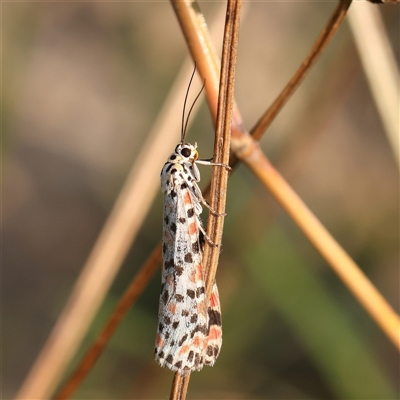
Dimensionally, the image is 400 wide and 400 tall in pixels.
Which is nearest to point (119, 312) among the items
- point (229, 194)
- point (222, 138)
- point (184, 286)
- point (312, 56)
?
point (184, 286)

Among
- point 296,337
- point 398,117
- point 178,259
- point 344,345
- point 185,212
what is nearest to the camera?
point 178,259

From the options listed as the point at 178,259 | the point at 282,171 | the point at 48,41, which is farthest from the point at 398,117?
the point at 48,41

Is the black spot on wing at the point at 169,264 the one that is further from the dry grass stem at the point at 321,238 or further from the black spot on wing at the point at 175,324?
the dry grass stem at the point at 321,238

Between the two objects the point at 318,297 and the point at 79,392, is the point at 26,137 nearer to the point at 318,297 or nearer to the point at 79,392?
the point at 79,392

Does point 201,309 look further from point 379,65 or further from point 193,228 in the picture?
point 379,65

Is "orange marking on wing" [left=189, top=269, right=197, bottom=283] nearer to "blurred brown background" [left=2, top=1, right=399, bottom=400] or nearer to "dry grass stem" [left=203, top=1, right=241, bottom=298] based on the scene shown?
"dry grass stem" [left=203, top=1, right=241, bottom=298]

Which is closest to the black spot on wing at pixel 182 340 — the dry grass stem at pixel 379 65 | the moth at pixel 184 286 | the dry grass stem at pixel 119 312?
the moth at pixel 184 286
